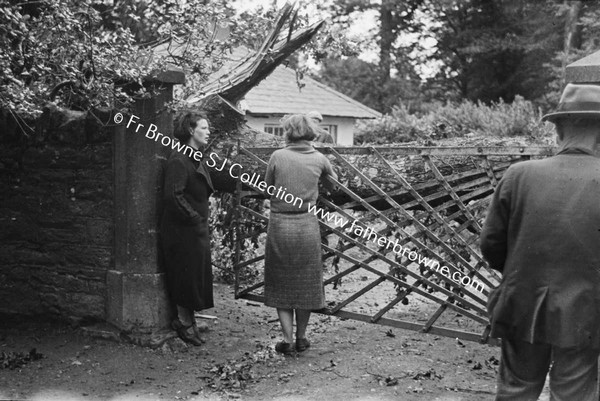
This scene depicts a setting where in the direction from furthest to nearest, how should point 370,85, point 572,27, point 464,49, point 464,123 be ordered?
point 370,85
point 464,49
point 572,27
point 464,123

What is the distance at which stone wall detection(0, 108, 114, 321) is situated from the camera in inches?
265

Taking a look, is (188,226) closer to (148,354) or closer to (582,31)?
(148,354)

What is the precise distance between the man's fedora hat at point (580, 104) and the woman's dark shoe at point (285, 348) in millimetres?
3361

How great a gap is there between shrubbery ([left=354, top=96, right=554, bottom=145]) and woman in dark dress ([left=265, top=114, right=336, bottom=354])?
832 cm

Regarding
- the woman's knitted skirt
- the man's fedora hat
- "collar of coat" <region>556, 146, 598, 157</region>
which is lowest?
the woman's knitted skirt

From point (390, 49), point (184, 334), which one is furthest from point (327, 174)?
point (390, 49)

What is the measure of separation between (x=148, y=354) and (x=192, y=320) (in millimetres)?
544

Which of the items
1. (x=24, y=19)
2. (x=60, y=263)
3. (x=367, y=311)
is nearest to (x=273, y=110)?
(x=367, y=311)

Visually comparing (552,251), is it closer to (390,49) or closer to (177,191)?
(177,191)

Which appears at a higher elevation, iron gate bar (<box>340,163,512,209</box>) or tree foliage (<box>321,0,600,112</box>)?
tree foliage (<box>321,0,600,112</box>)

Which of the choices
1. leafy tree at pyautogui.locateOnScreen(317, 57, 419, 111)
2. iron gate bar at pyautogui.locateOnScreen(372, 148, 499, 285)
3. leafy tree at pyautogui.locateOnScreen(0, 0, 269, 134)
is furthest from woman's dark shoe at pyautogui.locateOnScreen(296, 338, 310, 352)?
leafy tree at pyautogui.locateOnScreen(317, 57, 419, 111)

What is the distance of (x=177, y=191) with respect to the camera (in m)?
6.30

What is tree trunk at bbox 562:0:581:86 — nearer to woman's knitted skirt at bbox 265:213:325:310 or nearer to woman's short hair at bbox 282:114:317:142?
woman's short hair at bbox 282:114:317:142

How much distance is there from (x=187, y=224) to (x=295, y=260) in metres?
1.03
